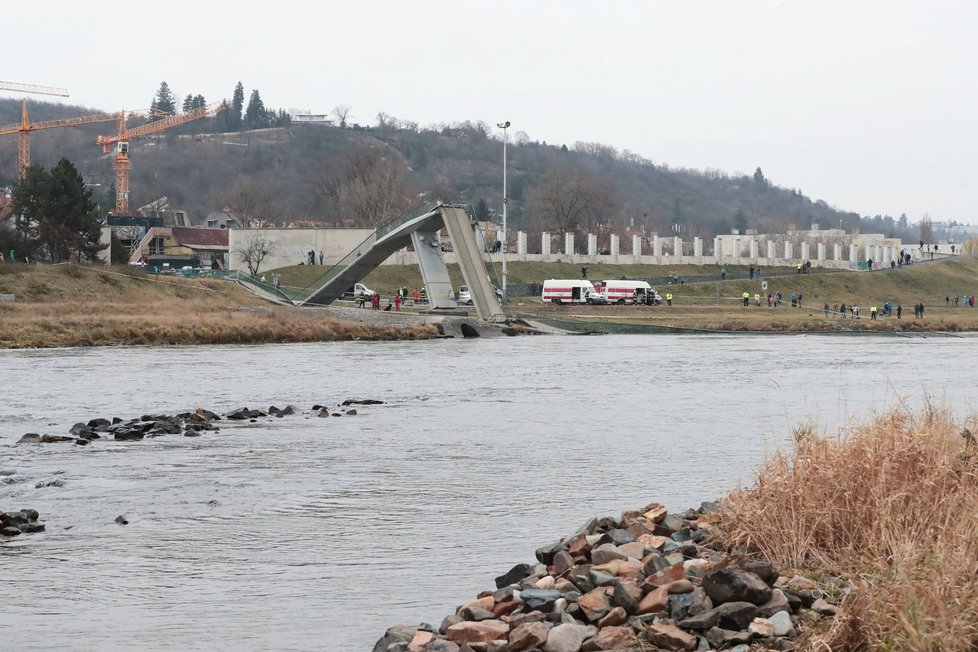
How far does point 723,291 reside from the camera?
10719cm

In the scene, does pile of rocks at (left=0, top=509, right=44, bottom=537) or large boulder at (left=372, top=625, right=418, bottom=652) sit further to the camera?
pile of rocks at (left=0, top=509, right=44, bottom=537)

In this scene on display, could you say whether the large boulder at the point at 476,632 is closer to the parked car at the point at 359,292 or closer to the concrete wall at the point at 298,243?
the parked car at the point at 359,292

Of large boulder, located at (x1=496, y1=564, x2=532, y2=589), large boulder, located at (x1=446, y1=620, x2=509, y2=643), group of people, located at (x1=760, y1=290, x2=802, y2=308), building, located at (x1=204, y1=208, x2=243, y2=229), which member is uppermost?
building, located at (x1=204, y1=208, x2=243, y2=229)

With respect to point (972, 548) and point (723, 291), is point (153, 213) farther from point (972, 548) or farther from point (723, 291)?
point (972, 548)

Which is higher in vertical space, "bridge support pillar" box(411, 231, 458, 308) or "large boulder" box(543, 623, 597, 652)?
"bridge support pillar" box(411, 231, 458, 308)

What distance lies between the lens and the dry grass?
344 inches

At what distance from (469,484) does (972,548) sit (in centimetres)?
1048

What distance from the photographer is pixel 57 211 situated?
77750 millimetres

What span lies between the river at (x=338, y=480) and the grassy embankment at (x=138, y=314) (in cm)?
1276

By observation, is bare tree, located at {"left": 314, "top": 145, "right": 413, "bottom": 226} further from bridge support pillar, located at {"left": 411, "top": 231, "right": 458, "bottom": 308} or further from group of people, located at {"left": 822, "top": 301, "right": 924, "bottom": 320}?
bridge support pillar, located at {"left": 411, "top": 231, "right": 458, "bottom": 308}

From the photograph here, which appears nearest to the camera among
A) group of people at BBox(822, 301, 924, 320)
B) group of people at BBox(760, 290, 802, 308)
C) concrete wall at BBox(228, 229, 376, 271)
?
group of people at BBox(822, 301, 924, 320)

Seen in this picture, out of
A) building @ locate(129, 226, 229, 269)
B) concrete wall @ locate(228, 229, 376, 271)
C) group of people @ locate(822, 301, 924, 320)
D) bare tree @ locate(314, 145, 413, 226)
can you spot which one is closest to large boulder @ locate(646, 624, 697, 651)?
group of people @ locate(822, 301, 924, 320)

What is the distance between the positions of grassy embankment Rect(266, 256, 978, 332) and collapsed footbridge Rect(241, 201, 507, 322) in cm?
1207

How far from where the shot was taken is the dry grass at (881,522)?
8727 mm
